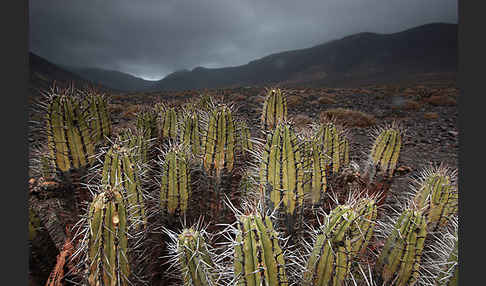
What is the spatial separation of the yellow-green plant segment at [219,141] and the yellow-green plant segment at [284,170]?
1.97ft

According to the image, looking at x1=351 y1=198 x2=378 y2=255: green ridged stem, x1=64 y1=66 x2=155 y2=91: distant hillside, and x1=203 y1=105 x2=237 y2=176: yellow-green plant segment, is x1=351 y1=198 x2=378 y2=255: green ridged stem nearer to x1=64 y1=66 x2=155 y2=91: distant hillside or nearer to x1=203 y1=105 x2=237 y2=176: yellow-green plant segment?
x1=203 y1=105 x2=237 y2=176: yellow-green plant segment

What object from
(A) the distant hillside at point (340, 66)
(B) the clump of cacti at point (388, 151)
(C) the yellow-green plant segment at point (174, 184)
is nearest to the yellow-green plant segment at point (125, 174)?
(C) the yellow-green plant segment at point (174, 184)

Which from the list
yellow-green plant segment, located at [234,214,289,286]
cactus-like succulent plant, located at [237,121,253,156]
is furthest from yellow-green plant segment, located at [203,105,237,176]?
yellow-green plant segment, located at [234,214,289,286]

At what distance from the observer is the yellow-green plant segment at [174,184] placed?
1914mm

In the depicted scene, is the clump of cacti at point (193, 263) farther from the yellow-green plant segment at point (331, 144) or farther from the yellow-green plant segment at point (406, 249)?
the yellow-green plant segment at point (331, 144)

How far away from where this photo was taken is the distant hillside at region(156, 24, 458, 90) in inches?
2059

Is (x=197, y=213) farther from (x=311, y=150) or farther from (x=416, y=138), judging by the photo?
(x=416, y=138)

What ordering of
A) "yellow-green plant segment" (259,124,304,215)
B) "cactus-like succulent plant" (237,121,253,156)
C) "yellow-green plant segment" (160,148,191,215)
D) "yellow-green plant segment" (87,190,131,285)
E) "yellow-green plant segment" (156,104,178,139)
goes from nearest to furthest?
"yellow-green plant segment" (87,190,131,285)
"yellow-green plant segment" (259,124,304,215)
"yellow-green plant segment" (160,148,191,215)
"cactus-like succulent plant" (237,121,253,156)
"yellow-green plant segment" (156,104,178,139)

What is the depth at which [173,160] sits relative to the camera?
1.90 meters

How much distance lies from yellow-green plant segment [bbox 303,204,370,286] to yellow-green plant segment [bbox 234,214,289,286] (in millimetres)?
253

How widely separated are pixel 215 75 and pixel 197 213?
85.5 metres

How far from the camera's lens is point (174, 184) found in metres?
1.92

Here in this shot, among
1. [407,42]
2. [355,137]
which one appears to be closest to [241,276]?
[355,137]

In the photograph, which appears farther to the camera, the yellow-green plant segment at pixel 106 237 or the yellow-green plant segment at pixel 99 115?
the yellow-green plant segment at pixel 99 115
